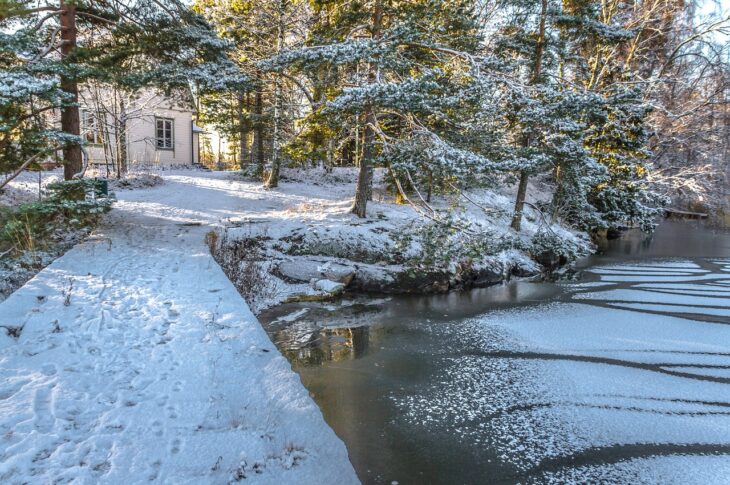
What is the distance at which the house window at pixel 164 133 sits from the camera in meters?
22.0

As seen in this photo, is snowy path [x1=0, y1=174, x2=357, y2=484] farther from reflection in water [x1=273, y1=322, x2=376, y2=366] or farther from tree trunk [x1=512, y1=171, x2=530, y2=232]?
tree trunk [x1=512, y1=171, x2=530, y2=232]

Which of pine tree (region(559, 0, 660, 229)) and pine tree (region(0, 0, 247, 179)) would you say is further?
pine tree (region(559, 0, 660, 229))

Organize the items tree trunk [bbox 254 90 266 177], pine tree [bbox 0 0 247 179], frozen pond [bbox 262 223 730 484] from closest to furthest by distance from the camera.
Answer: frozen pond [bbox 262 223 730 484] → pine tree [bbox 0 0 247 179] → tree trunk [bbox 254 90 266 177]

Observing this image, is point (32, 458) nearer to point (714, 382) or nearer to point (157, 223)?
point (714, 382)

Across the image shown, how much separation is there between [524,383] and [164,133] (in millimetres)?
22147

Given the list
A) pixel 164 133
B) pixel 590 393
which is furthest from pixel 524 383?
pixel 164 133

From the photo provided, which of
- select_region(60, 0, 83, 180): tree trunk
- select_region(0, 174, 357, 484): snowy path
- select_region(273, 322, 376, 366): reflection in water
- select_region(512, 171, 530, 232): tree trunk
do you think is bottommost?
select_region(273, 322, 376, 366): reflection in water

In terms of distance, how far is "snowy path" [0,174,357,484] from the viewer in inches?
101

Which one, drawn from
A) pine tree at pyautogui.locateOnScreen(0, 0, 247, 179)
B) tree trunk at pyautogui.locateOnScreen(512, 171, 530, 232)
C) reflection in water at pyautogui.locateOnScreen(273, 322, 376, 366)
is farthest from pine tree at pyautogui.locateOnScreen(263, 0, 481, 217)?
tree trunk at pyautogui.locateOnScreen(512, 171, 530, 232)

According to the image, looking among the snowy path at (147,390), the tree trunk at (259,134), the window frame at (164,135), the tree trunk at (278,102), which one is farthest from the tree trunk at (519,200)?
the window frame at (164,135)

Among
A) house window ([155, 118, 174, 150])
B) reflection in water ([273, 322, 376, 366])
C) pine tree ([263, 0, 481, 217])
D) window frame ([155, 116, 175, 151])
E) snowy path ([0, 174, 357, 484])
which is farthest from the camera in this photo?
house window ([155, 118, 174, 150])

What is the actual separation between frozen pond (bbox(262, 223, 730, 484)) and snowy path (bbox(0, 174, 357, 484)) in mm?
1210

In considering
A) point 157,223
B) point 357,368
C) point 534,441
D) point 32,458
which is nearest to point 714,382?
point 534,441

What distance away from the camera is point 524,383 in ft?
17.7
